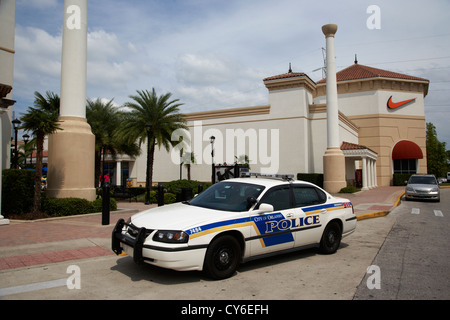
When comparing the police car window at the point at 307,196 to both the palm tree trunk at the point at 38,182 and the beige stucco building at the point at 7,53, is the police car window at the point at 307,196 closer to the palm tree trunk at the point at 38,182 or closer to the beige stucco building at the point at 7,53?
the palm tree trunk at the point at 38,182

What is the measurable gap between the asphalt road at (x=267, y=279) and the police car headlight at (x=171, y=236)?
66 centimetres

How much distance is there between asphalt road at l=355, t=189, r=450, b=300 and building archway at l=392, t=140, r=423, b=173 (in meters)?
33.4

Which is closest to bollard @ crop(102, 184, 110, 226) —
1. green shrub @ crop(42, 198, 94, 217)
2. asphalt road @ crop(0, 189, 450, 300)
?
green shrub @ crop(42, 198, 94, 217)

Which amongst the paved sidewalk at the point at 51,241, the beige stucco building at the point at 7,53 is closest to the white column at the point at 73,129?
the paved sidewalk at the point at 51,241

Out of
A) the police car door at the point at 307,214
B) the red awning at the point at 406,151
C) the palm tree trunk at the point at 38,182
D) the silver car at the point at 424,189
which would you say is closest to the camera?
Answer: the police car door at the point at 307,214

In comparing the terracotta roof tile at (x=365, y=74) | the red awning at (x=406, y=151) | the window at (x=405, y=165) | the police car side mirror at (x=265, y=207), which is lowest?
the police car side mirror at (x=265, y=207)

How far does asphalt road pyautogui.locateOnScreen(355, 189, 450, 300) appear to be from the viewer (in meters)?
4.69

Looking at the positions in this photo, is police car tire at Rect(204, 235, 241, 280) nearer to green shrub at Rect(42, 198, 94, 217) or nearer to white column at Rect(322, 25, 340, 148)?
green shrub at Rect(42, 198, 94, 217)

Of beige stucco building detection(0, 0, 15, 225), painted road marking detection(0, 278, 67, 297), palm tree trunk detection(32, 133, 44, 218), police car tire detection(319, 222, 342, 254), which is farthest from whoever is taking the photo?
beige stucco building detection(0, 0, 15, 225)

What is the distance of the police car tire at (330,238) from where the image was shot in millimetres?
6910

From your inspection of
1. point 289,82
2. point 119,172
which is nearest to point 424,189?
point 289,82

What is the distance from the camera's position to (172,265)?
15.8 feet

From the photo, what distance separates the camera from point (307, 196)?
22.7 feet
